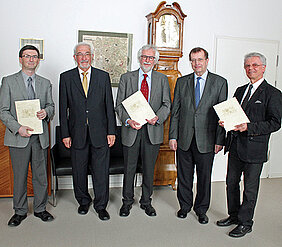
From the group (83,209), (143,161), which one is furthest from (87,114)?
(83,209)

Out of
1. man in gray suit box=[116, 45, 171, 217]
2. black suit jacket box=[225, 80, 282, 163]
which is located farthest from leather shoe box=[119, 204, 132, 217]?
black suit jacket box=[225, 80, 282, 163]

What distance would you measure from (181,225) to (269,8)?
3.37m

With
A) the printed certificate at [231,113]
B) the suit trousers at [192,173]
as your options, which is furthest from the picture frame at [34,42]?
the printed certificate at [231,113]

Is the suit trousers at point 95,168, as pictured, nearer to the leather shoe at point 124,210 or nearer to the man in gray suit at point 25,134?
the leather shoe at point 124,210

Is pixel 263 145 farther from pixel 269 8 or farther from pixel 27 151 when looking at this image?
pixel 269 8

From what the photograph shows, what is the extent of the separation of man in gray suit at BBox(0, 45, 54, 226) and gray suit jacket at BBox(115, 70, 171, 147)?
0.72 meters

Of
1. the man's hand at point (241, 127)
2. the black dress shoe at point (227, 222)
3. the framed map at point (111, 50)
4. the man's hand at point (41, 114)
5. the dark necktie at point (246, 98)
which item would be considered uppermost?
the framed map at point (111, 50)

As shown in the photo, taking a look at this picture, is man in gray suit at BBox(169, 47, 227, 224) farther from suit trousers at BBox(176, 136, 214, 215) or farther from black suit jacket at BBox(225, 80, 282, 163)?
black suit jacket at BBox(225, 80, 282, 163)

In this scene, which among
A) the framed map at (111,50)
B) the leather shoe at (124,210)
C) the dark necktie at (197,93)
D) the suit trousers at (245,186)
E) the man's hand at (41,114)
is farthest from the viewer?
the framed map at (111,50)

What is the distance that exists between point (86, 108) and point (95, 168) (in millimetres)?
627

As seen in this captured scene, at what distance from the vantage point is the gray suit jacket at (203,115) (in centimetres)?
303

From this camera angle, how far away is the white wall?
3.86m

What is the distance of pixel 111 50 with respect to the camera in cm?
412

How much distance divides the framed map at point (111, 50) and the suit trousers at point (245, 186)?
1878mm
